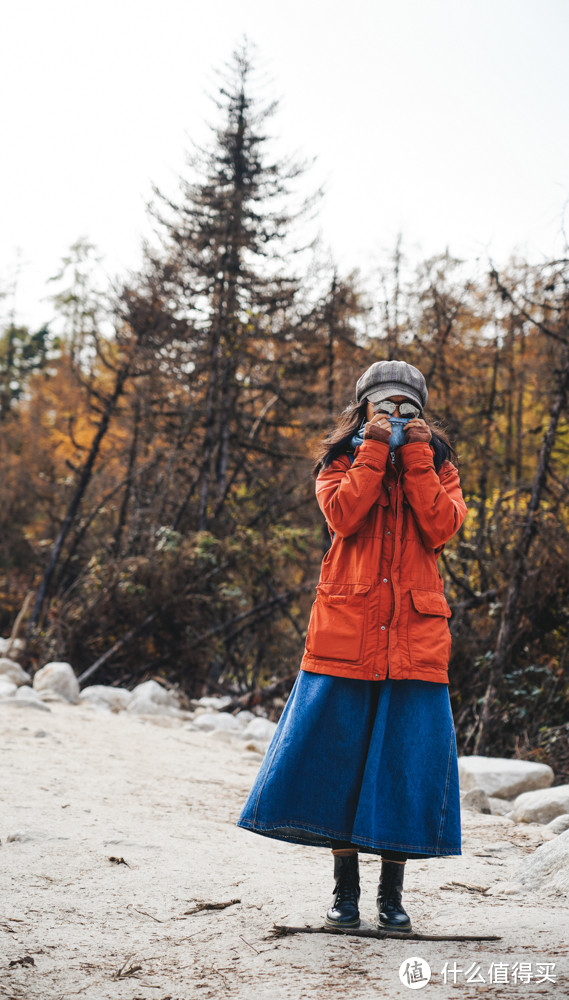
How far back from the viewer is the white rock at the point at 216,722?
8.57 meters

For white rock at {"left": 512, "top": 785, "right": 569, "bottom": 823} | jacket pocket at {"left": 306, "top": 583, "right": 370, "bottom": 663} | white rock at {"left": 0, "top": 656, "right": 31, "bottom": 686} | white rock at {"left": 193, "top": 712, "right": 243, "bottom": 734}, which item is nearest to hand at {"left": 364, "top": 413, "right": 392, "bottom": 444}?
jacket pocket at {"left": 306, "top": 583, "right": 370, "bottom": 663}

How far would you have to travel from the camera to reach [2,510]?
18.6m

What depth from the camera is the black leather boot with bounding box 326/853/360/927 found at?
2740 millimetres

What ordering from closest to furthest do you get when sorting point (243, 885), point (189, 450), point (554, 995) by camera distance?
point (554, 995), point (243, 885), point (189, 450)

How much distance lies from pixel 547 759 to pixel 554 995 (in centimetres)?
494

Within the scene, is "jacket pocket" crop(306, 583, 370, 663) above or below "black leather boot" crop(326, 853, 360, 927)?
above

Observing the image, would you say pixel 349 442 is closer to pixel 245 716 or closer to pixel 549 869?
pixel 549 869

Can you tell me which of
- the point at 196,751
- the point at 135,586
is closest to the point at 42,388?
the point at 135,586

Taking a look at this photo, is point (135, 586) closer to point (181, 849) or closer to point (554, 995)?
point (181, 849)

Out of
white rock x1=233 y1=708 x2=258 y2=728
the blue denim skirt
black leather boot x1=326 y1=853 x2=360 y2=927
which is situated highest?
the blue denim skirt

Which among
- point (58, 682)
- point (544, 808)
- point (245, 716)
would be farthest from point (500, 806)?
point (58, 682)

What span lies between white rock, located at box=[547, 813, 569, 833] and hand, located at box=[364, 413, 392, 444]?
2822 mm

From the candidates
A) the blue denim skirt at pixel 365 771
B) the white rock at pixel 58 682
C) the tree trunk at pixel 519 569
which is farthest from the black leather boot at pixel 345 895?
the white rock at pixel 58 682

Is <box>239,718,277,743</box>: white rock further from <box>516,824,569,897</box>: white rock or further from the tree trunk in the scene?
<box>516,824,569,897</box>: white rock
